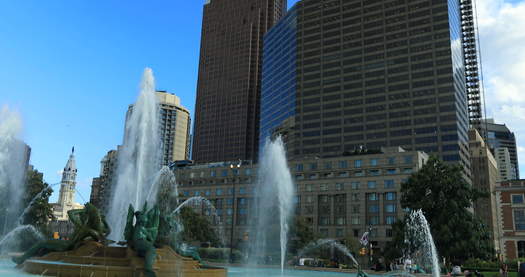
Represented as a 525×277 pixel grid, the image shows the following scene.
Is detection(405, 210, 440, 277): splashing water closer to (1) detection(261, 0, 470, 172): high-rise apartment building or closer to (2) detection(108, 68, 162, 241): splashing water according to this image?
(2) detection(108, 68, 162, 241): splashing water

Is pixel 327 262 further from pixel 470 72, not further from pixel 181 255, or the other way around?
pixel 470 72

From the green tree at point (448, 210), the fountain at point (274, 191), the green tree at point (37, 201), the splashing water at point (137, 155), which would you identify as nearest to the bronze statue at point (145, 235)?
the splashing water at point (137, 155)

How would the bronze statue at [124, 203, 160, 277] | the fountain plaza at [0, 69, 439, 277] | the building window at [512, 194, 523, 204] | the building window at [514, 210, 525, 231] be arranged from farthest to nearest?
the building window at [512, 194, 523, 204]
the building window at [514, 210, 525, 231]
the fountain plaza at [0, 69, 439, 277]
the bronze statue at [124, 203, 160, 277]

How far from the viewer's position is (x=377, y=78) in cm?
13162

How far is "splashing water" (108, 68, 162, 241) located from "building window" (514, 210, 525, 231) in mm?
62801

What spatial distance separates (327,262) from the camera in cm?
5566

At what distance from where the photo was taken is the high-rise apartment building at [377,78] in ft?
397

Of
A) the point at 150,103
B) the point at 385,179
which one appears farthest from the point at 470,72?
the point at 150,103

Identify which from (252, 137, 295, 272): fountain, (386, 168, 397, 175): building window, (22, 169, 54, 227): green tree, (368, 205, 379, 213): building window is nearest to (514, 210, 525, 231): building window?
(386, 168, 397, 175): building window

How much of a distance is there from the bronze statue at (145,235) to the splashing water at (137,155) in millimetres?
8986

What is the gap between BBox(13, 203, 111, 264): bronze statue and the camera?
25203mm

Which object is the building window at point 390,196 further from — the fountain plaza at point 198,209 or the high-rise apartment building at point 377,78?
the high-rise apartment building at point 377,78

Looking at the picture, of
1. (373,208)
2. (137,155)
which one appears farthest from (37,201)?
(373,208)

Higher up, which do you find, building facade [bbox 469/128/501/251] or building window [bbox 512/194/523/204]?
building facade [bbox 469/128/501/251]
